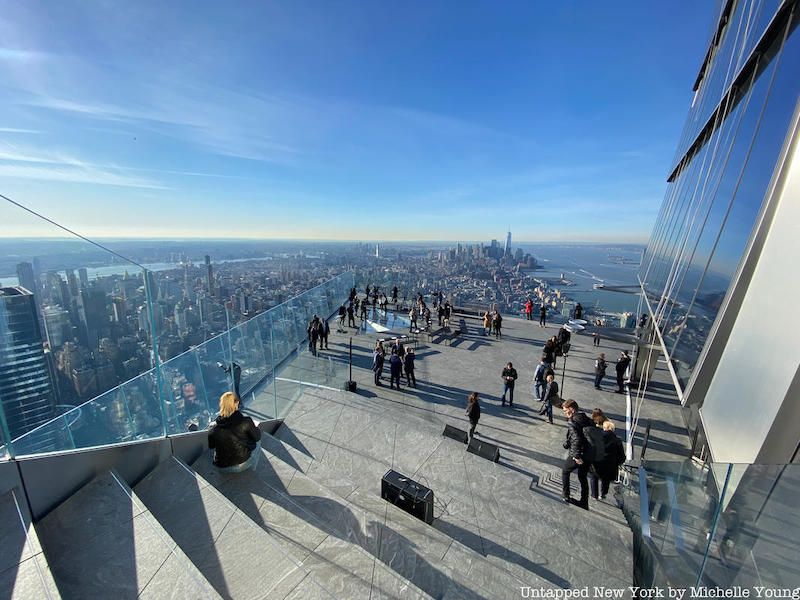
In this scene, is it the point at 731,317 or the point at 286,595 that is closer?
the point at 286,595

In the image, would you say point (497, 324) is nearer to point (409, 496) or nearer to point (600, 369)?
point (600, 369)

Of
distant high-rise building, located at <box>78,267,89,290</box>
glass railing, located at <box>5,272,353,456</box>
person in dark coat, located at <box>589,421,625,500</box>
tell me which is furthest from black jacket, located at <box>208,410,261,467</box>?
person in dark coat, located at <box>589,421,625,500</box>

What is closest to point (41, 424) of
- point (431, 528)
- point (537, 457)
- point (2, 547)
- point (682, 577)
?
point (2, 547)

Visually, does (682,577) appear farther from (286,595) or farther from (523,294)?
(523,294)

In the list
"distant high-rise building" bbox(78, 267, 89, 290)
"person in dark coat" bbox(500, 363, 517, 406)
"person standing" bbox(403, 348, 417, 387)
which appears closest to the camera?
"distant high-rise building" bbox(78, 267, 89, 290)

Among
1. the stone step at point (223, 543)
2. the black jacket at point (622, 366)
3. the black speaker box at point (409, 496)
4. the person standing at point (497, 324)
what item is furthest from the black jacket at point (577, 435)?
the person standing at point (497, 324)

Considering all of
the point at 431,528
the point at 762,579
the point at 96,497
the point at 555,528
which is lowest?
the point at 555,528

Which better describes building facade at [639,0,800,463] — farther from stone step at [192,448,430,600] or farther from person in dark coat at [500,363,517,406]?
person in dark coat at [500,363,517,406]
